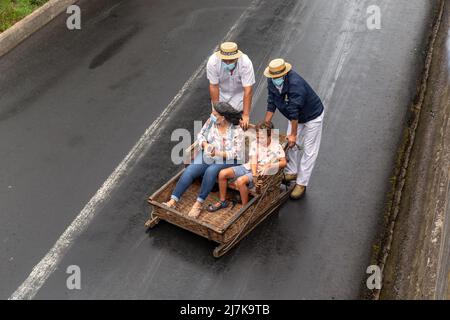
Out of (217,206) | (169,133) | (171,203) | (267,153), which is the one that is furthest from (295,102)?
(169,133)

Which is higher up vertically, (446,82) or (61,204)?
(446,82)

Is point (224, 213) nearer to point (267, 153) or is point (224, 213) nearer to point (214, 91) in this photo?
point (267, 153)

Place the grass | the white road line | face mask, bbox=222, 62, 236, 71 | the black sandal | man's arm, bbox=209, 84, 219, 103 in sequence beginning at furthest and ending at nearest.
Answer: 1. the grass
2. man's arm, bbox=209, 84, 219, 103
3. face mask, bbox=222, 62, 236, 71
4. the black sandal
5. the white road line

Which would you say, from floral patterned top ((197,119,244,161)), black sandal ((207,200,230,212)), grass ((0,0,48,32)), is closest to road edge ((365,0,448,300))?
black sandal ((207,200,230,212))

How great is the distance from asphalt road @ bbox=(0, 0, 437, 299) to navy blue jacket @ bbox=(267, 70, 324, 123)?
1.37 meters

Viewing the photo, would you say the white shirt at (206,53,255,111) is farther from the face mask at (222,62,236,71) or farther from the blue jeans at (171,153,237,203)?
the blue jeans at (171,153,237,203)

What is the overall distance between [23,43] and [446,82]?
860cm

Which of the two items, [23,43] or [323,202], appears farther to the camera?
[23,43]

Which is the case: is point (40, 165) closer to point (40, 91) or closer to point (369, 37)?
point (40, 91)

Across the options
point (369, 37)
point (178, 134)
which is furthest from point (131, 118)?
point (369, 37)

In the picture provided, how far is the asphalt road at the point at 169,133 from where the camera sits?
8.00m

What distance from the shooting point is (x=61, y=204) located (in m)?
9.03

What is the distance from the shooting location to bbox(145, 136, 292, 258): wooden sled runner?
313 inches

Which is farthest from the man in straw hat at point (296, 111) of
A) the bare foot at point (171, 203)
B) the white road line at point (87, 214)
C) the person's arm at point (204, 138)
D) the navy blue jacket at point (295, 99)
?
the white road line at point (87, 214)
